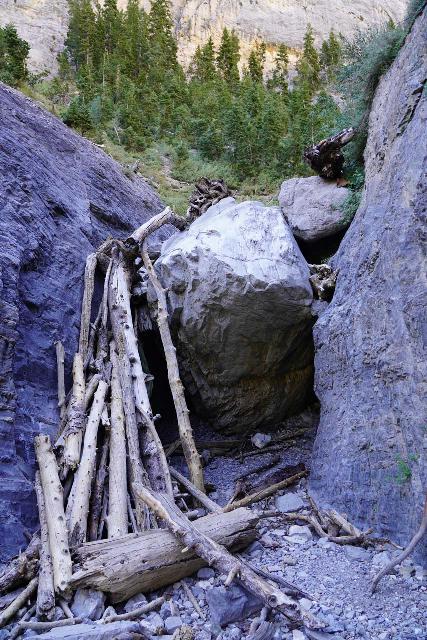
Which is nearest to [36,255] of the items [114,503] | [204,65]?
[114,503]

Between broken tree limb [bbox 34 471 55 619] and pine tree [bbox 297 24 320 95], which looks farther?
pine tree [bbox 297 24 320 95]

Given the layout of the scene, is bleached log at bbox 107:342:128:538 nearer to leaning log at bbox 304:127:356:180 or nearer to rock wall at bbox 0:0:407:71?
leaning log at bbox 304:127:356:180

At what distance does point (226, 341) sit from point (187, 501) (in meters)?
2.86

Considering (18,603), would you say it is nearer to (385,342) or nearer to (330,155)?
(385,342)

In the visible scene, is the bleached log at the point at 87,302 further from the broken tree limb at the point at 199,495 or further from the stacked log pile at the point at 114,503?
the broken tree limb at the point at 199,495

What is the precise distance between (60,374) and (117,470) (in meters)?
1.85

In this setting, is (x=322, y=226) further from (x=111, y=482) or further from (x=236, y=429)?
(x=111, y=482)

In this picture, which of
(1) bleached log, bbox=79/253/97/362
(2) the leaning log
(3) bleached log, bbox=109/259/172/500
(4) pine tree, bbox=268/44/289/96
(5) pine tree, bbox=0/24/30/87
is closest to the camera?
(3) bleached log, bbox=109/259/172/500

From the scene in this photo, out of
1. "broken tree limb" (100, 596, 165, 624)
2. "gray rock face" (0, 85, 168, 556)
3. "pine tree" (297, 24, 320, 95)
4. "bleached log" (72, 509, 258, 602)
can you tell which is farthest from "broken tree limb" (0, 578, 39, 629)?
"pine tree" (297, 24, 320, 95)

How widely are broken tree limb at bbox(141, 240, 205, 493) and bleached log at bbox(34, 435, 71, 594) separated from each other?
7.14 ft

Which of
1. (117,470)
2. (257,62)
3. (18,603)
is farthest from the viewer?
(257,62)

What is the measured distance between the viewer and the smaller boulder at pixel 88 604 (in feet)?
14.5

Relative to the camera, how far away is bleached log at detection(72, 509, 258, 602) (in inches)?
183

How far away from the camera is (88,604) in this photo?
14.8 feet
